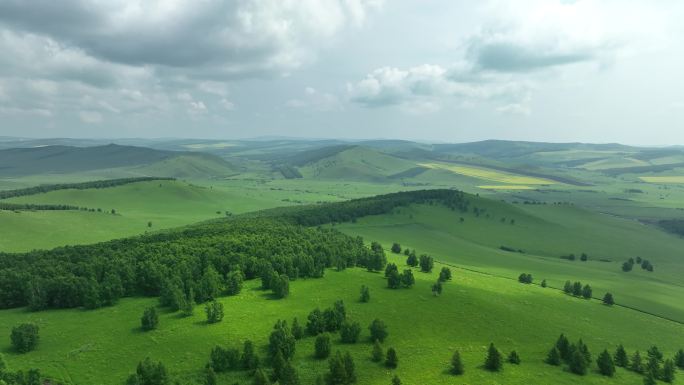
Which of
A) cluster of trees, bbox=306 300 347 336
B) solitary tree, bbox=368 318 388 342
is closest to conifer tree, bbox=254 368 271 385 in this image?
cluster of trees, bbox=306 300 347 336

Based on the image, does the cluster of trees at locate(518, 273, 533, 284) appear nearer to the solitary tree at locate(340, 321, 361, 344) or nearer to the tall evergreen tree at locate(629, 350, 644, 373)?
the tall evergreen tree at locate(629, 350, 644, 373)

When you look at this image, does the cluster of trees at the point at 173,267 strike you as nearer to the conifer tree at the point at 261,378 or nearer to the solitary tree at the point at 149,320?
the solitary tree at the point at 149,320

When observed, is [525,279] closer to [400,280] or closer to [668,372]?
[400,280]

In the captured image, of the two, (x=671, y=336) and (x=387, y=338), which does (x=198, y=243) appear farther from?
(x=671, y=336)

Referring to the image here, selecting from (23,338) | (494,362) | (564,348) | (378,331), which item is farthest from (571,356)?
(23,338)

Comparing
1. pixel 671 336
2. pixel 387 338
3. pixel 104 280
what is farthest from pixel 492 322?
pixel 104 280

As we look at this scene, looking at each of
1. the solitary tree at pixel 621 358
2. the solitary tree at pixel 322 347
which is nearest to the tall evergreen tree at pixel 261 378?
the solitary tree at pixel 322 347
